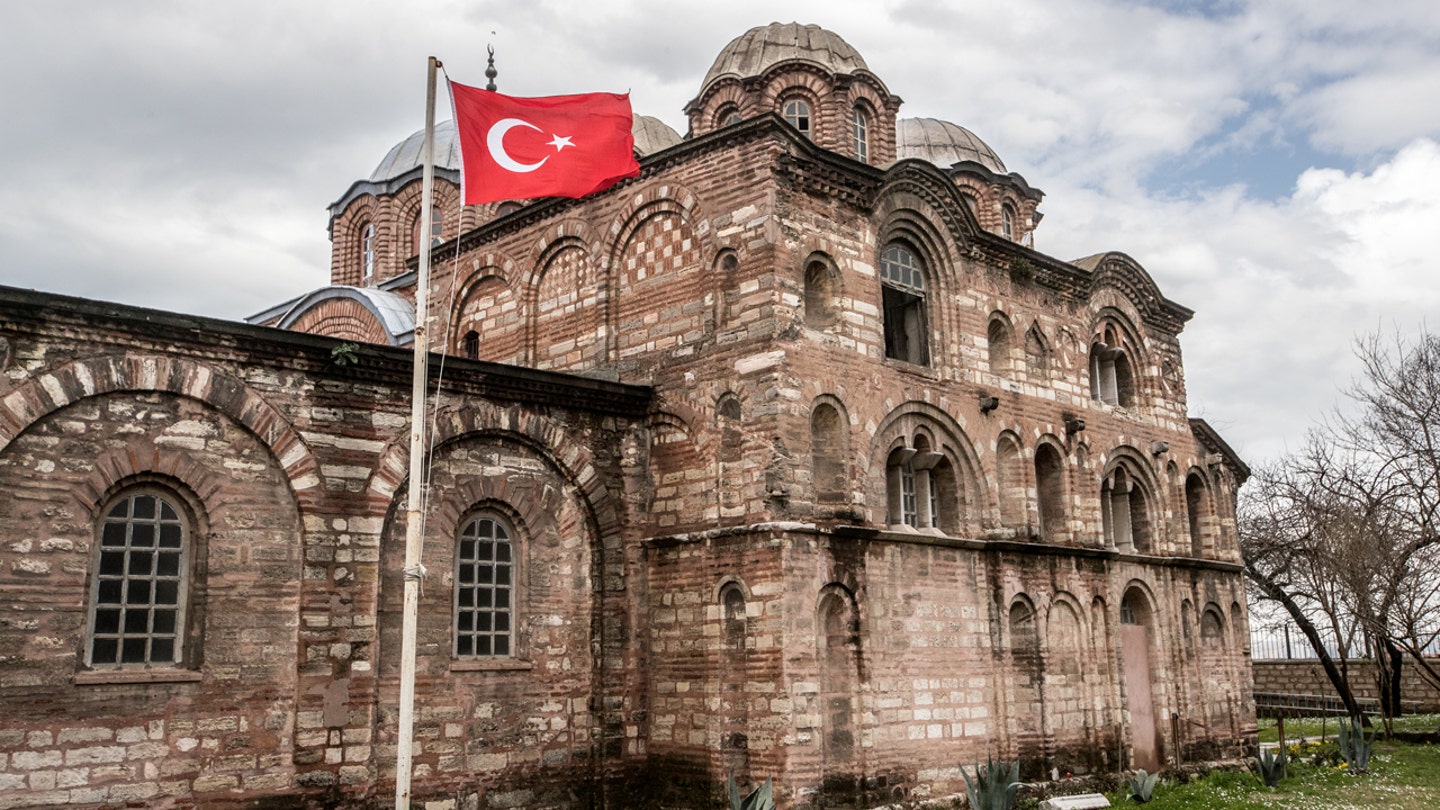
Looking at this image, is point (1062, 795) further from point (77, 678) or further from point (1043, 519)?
point (77, 678)

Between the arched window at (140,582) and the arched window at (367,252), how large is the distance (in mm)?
15926

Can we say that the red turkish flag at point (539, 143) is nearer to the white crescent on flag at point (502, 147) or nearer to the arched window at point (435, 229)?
the white crescent on flag at point (502, 147)

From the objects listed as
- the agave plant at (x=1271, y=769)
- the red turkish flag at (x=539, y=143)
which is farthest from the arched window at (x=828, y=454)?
the agave plant at (x=1271, y=769)

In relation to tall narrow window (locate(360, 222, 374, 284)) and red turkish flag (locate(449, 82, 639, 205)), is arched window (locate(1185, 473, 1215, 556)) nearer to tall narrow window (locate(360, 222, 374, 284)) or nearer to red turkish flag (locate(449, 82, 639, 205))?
red turkish flag (locate(449, 82, 639, 205))

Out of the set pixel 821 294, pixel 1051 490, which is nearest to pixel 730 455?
pixel 821 294

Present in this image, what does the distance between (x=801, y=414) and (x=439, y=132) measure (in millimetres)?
17417

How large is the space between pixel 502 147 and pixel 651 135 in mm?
13267

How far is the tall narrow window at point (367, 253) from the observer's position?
26688 mm

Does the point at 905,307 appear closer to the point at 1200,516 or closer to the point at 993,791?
the point at 993,791

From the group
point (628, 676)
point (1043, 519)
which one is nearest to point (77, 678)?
point (628, 676)

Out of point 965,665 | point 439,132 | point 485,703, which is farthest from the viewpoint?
point 439,132

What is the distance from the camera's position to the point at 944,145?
2514cm

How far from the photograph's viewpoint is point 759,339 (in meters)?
14.0

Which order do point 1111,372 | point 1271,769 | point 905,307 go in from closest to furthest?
point 905,307 < point 1271,769 < point 1111,372
